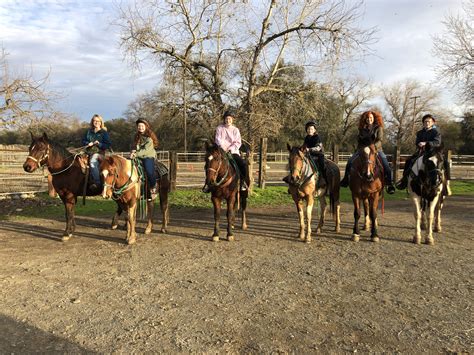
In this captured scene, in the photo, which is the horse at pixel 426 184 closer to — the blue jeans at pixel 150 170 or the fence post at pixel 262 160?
the blue jeans at pixel 150 170

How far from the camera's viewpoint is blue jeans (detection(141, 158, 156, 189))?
295 inches

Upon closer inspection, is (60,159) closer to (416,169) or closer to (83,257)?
(83,257)

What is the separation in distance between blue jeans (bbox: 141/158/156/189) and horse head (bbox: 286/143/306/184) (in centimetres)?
312

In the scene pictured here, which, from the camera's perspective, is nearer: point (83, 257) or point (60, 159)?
point (83, 257)

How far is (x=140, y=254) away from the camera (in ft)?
20.7

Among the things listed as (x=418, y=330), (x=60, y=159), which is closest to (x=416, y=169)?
(x=418, y=330)

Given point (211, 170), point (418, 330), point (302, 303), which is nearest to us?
point (418, 330)

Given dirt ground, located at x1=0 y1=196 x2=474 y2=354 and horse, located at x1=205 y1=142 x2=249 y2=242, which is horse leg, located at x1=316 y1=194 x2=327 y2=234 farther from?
horse, located at x1=205 y1=142 x2=249 y2=242

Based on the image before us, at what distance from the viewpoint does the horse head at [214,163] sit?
6.76 m

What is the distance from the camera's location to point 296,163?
21.9 feet

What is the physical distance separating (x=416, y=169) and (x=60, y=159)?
7.63m

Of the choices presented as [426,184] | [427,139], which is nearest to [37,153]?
[426,184]

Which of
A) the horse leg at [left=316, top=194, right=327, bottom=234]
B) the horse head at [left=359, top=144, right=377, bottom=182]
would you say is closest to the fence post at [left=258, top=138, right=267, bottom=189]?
the horse leg at [left=316, top=194, right=327, bottom=234]

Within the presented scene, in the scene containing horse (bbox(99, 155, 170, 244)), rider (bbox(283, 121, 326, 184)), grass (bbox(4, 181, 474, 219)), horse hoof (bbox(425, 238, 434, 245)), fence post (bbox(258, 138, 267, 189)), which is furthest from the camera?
fence post (bbox(258, 138, 267, 189))
